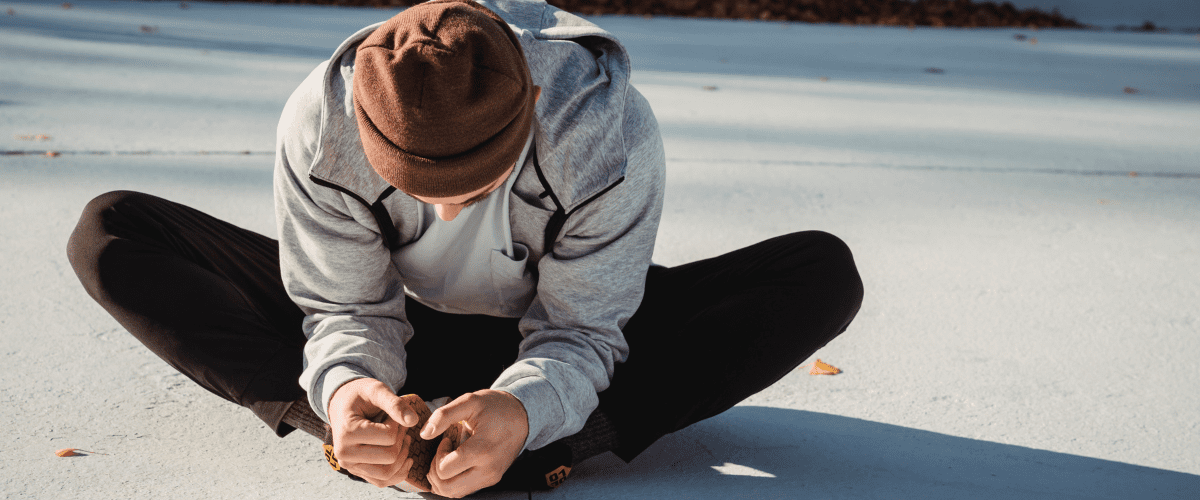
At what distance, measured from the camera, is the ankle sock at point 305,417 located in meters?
→ 1.31

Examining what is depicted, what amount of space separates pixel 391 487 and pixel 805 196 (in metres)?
1.83

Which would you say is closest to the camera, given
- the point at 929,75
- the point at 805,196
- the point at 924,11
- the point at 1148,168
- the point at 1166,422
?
the point at 1166,422

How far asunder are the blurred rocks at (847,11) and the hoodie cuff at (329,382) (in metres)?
6.55

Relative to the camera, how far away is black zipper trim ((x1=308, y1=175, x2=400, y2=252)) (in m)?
1.18

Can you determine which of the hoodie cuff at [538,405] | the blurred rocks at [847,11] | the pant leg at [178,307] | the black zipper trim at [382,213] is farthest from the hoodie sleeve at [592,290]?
the blurred rocks at [847,11]

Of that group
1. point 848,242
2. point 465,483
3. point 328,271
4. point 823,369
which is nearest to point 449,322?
point 328,271

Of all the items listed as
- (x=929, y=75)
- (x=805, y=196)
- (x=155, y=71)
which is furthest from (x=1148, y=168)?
(x=155, y=71)

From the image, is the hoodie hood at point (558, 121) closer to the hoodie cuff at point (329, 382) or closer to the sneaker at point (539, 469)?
the hoodie cuff at point (329, 382)

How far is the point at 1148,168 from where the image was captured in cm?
332

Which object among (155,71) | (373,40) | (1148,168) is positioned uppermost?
(373,40)

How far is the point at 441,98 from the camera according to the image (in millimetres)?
988

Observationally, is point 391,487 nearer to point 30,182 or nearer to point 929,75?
point 30,182

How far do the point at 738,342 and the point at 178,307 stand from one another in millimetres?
763

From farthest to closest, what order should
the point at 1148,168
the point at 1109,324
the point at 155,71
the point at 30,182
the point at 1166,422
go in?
the point at 155,71 → the point at 1148,168 → the point at 30,182 → the point at 1109,324 → the point at 1166,422
